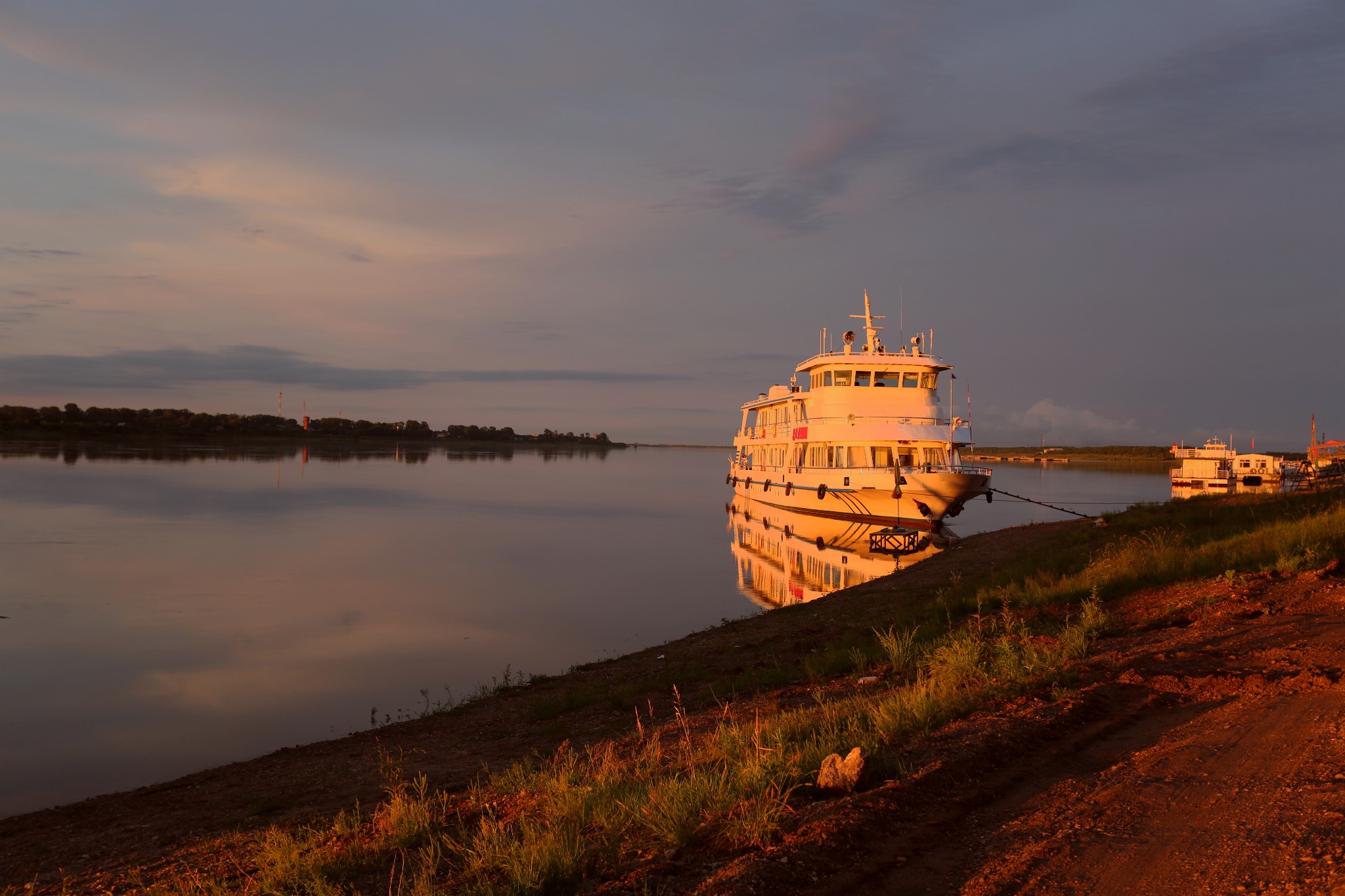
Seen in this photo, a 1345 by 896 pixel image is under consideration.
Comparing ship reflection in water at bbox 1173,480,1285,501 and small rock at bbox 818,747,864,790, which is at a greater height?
small rock at bbox 818,747,864,790

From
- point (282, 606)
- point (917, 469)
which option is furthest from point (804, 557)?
point (282, 606)

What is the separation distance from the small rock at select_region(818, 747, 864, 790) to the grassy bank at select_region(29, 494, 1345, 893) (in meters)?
0.10

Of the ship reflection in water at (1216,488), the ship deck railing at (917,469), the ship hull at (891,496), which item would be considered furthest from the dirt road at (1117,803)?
the ship reflection in water at (1216,488)

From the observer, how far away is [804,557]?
3000cm

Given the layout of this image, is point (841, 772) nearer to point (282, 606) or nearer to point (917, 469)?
point (282, 606)

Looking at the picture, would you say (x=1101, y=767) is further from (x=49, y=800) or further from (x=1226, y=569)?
(x=49, y=800)

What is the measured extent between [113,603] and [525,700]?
1354 centimetres

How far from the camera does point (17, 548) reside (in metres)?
27.2

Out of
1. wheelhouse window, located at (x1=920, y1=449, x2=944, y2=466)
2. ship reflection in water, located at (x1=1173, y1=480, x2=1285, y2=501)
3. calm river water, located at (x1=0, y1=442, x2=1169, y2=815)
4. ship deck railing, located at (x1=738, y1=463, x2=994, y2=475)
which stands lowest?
calm river water, located at (x1=0, y1=442, x2=1169, y2=815)

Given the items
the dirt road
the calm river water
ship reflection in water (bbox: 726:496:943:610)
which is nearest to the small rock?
the dirt road

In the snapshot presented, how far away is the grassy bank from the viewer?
480 centimetres

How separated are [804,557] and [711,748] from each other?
2394 cm

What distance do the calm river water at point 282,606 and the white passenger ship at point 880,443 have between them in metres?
5.58

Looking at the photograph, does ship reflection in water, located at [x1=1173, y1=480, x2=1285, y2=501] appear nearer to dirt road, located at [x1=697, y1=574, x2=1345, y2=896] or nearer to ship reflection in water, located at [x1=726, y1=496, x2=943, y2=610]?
ship reflection in water, located at [x1=726, y1=496, x2=943, y2=610]
